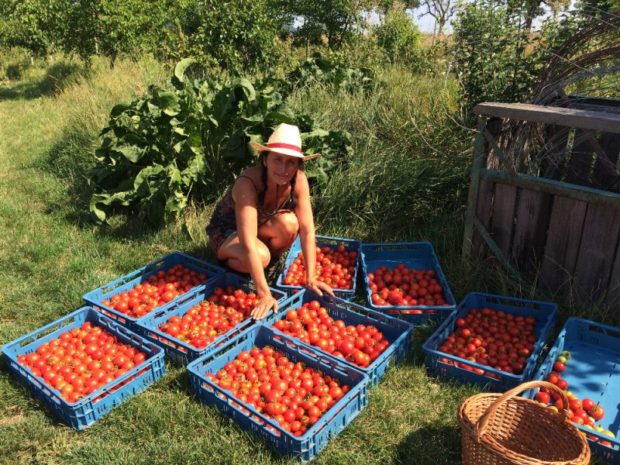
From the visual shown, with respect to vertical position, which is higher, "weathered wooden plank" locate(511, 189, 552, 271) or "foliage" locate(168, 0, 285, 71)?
"foliage" locate(168, 0, 285, 71)

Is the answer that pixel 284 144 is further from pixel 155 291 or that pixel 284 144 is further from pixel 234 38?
pixel 234 38

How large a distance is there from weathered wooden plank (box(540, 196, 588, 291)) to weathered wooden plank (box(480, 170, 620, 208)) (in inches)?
2.7

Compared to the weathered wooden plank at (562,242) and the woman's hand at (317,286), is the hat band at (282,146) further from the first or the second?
the weathered wooden plank at (562,242)

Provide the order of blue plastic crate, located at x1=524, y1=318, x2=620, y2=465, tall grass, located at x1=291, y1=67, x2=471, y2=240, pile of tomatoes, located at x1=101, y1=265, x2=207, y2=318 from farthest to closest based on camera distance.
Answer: tall grass, located at x1=291, y1=67, x2=471, y2=240 < pile of tomatoes, located at x1=101, y1=265, x2=207, y2=318 < blue plastic crate, located at x1=524, y1=318, x2=620, y2=465

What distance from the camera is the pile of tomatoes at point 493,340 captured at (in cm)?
333

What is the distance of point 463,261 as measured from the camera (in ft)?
14.6

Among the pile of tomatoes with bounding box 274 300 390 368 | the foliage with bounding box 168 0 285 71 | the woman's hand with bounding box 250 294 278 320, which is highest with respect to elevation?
the foliage with bounding box 168 0 285 71

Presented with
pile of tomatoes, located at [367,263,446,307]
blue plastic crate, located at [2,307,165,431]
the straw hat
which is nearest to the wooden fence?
pile of tomatoes, located at [367,263,446,307]

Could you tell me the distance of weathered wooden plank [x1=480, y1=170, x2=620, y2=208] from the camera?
3535 mm

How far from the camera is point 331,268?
455 cm

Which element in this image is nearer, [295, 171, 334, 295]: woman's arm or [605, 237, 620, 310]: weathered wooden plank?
[605, 237, 620, 310]: weathered wooden plank

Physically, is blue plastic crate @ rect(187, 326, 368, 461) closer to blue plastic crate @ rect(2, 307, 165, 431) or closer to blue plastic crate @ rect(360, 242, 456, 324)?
blue plastic crate @ rect(2, 307, 165, 431)

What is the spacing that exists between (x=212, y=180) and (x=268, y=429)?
11.5 ft

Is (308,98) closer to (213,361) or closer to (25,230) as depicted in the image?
(25,230)
